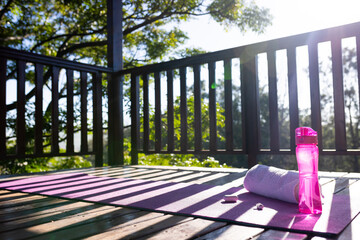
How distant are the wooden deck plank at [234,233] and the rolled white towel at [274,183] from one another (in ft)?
1.16

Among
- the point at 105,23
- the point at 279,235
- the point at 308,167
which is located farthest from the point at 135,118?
the point at 105,23

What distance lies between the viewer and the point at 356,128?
20.6m

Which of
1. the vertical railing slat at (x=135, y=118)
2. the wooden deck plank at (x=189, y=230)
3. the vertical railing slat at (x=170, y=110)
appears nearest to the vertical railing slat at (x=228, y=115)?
the vertical railing slat at (x=170, y=110)

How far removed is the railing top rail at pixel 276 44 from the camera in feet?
6.98

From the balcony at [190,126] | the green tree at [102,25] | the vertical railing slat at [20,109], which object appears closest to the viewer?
the balcony at [190,126]

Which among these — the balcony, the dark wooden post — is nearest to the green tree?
the dark wooden post

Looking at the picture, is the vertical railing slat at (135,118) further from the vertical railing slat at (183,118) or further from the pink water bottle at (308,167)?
the pink water bottle at (308,167)

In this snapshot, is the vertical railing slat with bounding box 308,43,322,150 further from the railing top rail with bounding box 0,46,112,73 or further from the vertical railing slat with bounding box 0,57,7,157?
the vertical railing slat with bounding box 0,57,7,157

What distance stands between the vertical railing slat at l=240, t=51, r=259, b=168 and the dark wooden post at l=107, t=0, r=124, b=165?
1.39m

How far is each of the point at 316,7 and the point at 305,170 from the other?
14163mm

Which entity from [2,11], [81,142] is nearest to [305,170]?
[81,142]

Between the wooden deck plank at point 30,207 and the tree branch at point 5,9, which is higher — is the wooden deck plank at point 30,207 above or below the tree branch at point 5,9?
below

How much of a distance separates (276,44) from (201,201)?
1504 millimetres

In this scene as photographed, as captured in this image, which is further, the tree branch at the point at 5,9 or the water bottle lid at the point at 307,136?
the tree branch at the point at 5,9
